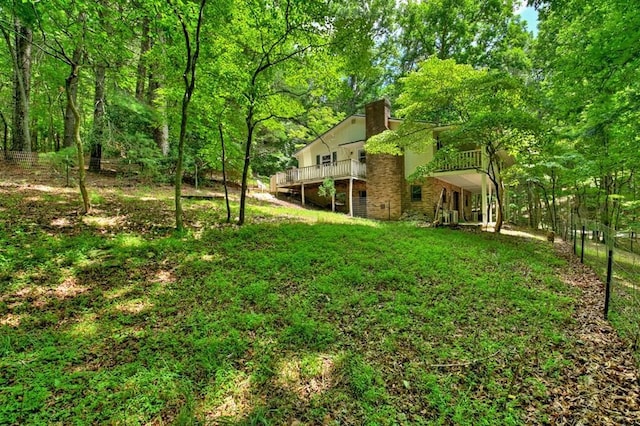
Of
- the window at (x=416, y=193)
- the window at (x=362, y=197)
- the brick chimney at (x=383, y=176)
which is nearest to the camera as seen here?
the window at (x=416, y=193)

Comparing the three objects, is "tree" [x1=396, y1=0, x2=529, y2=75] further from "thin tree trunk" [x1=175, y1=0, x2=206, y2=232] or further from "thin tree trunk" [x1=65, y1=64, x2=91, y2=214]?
"thin tree trunk" [x1=65, y1=64, x2=91, y2=214]

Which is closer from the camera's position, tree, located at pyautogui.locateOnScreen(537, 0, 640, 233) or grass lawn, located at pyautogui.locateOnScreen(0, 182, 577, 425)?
grass lawn, located at pyautogui.locateOnScreen(0, 182, 577, 425)

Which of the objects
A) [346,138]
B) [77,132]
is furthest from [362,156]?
[77,132]

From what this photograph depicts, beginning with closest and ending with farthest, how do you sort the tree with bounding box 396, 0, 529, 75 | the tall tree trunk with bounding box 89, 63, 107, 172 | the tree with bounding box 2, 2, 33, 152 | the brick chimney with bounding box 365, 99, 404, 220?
1. the tree with bounding box 2, 2, 33, 152
2. the tall tree trunk with bounding box 89, 63, 107, 172
3. the brick chimney with bounding box 365, 99, 404, 220
4. the tree with bounding box 396, 0, 529, 75

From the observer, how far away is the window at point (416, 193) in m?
16.0

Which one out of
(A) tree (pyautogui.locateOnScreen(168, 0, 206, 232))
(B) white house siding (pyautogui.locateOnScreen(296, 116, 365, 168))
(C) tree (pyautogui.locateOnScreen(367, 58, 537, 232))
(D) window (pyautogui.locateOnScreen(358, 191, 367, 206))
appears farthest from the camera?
(B) white house siding (pyautogui.locateOnScreen(296, 116, 365, 168))

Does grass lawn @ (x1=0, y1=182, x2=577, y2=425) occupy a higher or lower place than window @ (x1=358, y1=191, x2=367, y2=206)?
lower

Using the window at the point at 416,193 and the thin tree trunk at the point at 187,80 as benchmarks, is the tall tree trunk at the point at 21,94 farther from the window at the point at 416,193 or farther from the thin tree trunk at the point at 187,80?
the window at the point at 416,193

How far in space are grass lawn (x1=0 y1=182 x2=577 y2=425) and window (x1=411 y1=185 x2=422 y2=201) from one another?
9148mm

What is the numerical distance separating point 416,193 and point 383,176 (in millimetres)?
2063

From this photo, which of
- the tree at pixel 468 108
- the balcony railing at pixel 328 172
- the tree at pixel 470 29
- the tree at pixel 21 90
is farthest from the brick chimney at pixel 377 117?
the tree at pixel 21 90

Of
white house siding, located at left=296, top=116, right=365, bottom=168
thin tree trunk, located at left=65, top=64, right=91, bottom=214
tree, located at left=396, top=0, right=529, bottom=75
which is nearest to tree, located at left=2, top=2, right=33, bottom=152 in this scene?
thin tree trunk, located at left=65, top=64, right=91, bottom=214

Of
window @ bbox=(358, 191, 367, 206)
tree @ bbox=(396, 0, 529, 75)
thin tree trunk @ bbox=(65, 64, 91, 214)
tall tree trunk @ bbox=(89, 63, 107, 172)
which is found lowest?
window @ bbox=(358, 191, 367, 206)

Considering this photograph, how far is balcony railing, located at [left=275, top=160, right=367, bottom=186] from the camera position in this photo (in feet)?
55.0
